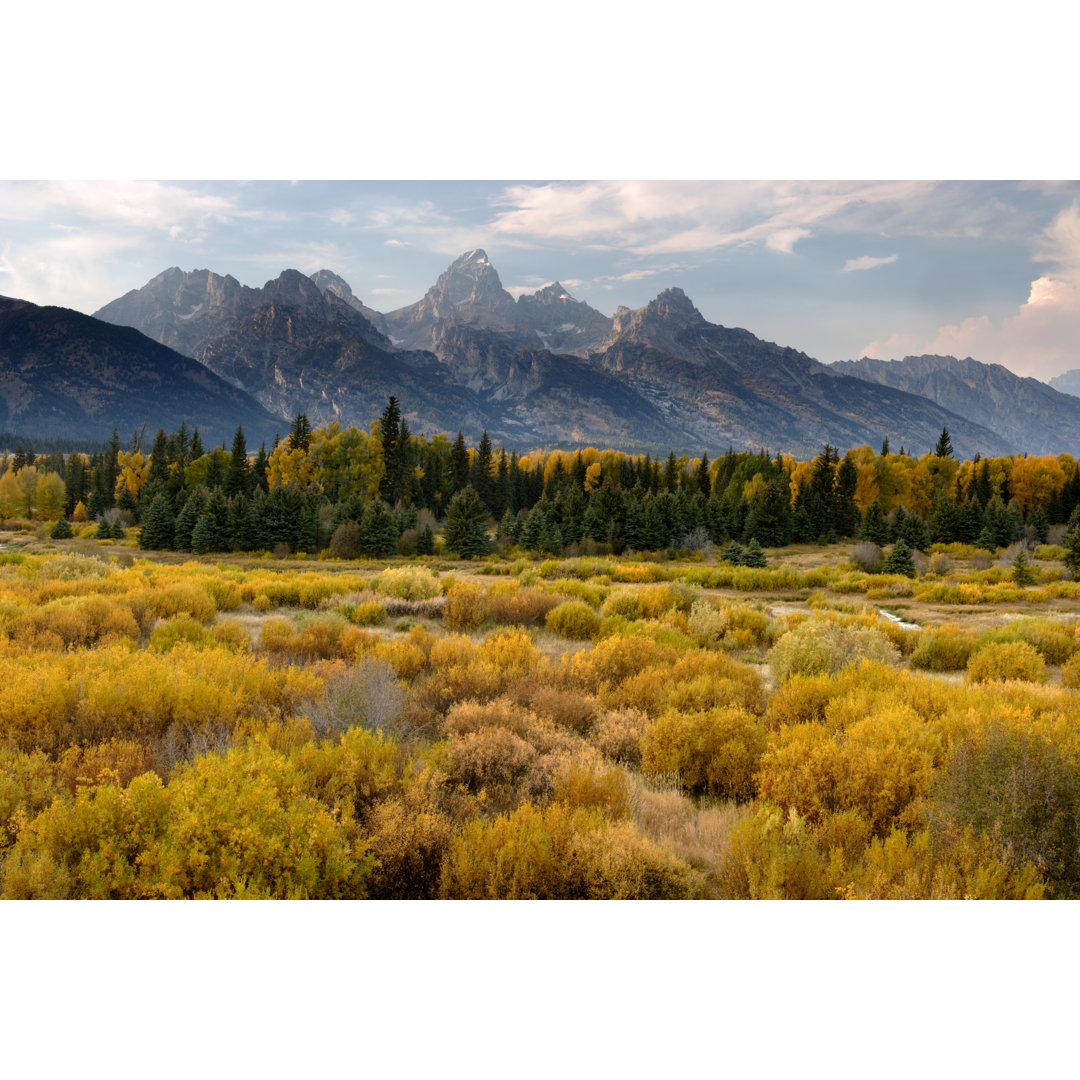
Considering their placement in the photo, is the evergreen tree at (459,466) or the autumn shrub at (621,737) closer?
the autumn shrub at (621,737)

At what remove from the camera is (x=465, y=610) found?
1144cm

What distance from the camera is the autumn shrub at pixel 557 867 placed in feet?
11.0

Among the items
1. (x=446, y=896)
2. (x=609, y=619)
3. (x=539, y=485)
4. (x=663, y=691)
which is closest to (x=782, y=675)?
(x=663, y=691)

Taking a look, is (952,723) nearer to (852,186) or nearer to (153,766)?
(852,186)

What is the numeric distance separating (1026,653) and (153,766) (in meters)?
10.9

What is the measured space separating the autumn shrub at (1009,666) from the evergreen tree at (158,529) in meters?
47.3

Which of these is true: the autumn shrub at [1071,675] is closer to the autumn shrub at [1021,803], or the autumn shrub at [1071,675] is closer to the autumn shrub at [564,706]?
the autumn shrub at [1021,803]

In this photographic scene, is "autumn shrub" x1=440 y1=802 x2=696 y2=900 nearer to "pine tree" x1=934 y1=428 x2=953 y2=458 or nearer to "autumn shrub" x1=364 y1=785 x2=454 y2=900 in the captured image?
"autumn shrub" x1=364 y1=785 x2=454 y2=900

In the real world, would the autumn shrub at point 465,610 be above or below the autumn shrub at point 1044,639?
below

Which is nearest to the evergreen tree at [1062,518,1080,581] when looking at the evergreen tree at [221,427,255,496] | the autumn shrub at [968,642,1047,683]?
the autumn shrub at [968,642,1047,683]

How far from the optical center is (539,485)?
88125mm

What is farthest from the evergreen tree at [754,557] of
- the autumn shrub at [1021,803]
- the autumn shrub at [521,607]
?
the autumn shrub at [1021,803]

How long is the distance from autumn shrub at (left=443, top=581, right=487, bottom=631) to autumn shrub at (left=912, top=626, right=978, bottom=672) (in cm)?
752

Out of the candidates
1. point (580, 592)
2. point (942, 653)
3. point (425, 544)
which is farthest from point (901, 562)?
point (425, 544)
